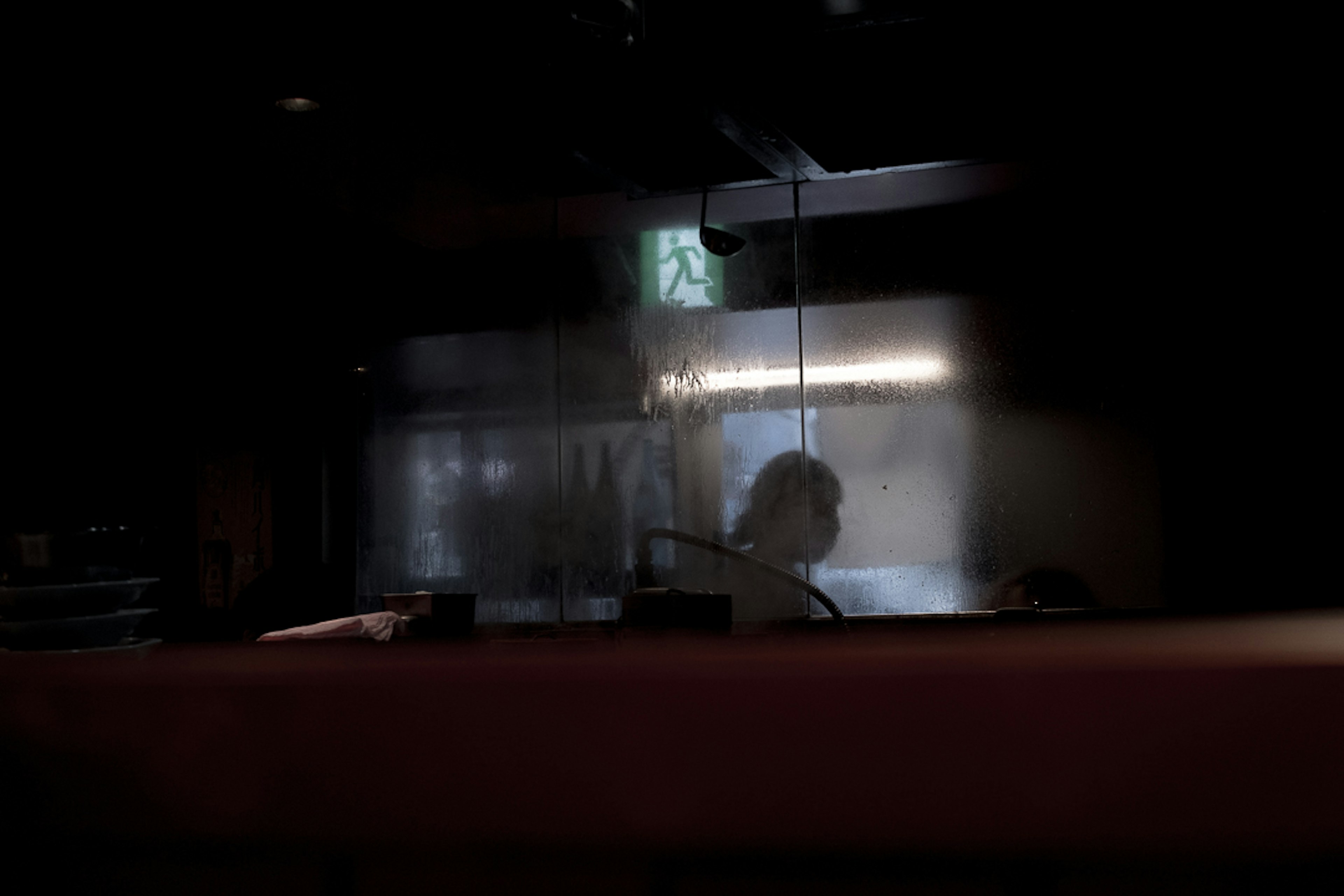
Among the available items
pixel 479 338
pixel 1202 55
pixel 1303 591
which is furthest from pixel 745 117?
pixel 1303 591

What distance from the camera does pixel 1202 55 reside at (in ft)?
5.59

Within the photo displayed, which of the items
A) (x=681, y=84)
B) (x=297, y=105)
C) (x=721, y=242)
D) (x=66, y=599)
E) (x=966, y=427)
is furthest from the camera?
(x=966, y=427)

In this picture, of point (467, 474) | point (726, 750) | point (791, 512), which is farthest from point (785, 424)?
point (726, 750)

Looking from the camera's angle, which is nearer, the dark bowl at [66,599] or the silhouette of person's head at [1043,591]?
the dark bowl at [66,599]

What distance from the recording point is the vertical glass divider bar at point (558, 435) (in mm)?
3119

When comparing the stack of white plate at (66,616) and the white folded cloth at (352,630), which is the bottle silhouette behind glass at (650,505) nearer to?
the white folded cloth at (352,630)

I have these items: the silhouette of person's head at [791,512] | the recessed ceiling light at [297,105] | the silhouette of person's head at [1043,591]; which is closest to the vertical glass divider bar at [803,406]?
the silhouette of person's head at [791,512]

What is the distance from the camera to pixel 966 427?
2.84 meters

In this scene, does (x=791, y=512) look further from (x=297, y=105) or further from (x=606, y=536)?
(x=297, y=105)

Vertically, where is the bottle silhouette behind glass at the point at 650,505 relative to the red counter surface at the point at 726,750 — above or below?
above

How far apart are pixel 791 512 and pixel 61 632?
2227mm

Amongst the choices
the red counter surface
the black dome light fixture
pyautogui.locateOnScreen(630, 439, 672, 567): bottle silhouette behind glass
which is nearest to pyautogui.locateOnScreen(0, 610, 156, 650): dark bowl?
the red counter surface

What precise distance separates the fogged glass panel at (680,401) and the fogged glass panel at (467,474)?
0.09 meters

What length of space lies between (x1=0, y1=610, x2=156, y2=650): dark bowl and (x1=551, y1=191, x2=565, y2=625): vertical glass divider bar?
2175mm
